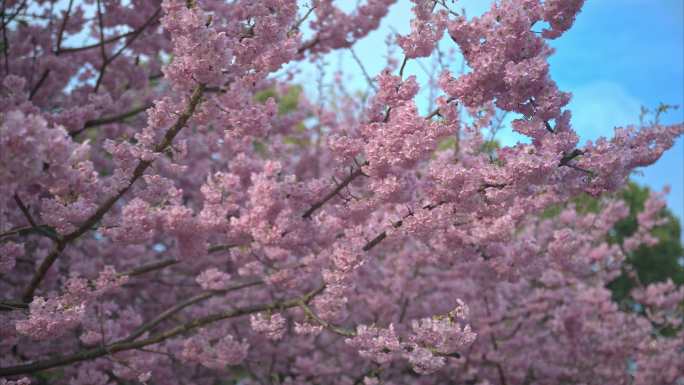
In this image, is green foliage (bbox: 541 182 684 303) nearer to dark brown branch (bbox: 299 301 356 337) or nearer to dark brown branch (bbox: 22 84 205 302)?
dark brown branch (bbox: 299 301 356 337)

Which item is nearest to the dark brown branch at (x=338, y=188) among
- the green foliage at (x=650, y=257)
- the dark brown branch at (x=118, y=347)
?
the dark brown branch at (x=118, y=347)

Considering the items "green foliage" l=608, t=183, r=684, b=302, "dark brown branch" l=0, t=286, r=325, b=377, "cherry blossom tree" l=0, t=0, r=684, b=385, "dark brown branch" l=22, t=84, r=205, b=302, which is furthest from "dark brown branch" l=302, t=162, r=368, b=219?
"green foliage" l=608, t=183, r=684, b=302

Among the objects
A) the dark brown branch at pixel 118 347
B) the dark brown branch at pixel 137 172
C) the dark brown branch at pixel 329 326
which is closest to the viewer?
the dark brown branch at pixel 137 172

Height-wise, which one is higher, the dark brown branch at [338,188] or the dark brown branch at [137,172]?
the dark brown branch at [338,188]

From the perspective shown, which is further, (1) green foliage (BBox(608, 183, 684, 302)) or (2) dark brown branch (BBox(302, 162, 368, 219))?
(1) green foliage (BBox(608, 183, 684, 302))

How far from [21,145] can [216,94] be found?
2861mm

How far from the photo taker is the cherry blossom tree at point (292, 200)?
389 cm

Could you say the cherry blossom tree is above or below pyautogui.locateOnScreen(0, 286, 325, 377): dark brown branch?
above

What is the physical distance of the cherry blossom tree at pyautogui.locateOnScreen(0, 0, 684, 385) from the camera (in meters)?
3.89

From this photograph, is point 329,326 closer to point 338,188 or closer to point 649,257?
point 338,188

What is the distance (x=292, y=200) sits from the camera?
16.6 feet

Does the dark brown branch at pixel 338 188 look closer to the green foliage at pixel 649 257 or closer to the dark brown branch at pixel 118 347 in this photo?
the dark brown branch at pixel 118 347

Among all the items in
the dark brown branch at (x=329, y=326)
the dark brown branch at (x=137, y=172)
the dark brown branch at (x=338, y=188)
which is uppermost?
the dark brown branch at (x=338, y=188)

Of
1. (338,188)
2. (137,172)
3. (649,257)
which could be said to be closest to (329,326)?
(338,188)
